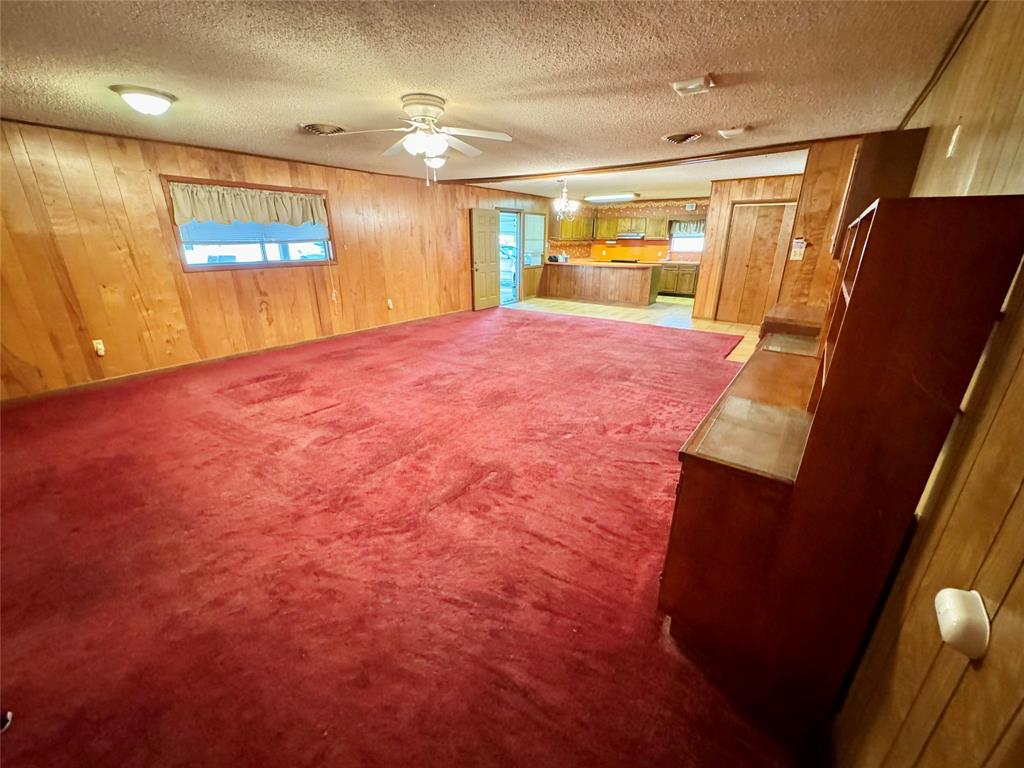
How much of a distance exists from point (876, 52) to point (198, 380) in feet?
18.1

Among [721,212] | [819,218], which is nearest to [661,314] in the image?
[721,212]

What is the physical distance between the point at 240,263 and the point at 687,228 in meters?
9.16

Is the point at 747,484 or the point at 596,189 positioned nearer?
the point at 747,484

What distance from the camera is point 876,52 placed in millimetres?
1943

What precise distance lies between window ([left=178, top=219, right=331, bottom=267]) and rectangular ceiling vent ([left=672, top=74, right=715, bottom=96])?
14.6 ft

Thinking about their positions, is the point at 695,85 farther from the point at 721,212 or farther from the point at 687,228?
the point at 687,228

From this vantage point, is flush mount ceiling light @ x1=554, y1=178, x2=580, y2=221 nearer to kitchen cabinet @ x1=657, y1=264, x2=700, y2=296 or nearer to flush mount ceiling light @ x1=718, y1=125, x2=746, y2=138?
kitchen cabinet @ x1=657, y1=264, x2=700, y2=296

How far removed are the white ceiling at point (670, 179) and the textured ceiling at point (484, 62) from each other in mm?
1659

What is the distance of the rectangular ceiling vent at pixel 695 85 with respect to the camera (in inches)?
88.3

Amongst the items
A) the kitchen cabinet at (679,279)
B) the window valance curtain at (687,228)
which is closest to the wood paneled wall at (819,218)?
the kitchen cabinet at (679,279)

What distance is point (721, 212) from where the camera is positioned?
6.30 metres

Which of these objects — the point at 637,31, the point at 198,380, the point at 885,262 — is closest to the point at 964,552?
the point at 885,262

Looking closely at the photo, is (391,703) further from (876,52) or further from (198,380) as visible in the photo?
(198,380)

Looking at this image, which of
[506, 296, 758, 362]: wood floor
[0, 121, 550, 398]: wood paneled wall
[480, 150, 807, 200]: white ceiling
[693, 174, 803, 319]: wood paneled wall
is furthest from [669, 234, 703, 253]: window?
[0, 121, 550, 398]: wood paneled wall
